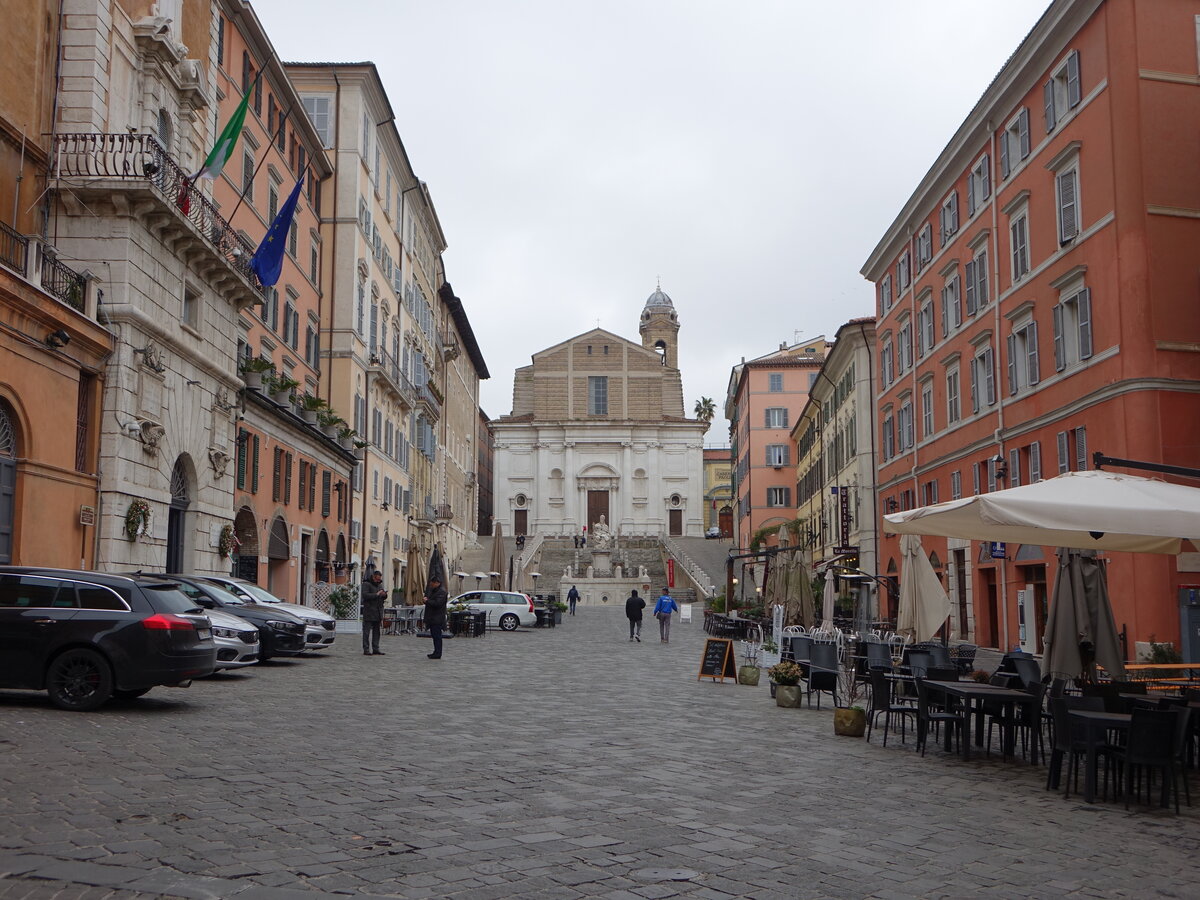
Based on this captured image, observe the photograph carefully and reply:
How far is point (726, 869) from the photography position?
647cm

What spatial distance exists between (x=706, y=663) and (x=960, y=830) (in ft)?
40.9

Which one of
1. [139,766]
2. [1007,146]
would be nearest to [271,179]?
[1007,146]

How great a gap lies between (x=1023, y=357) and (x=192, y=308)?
63.3ft

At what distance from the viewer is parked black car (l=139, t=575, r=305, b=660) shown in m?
19.8

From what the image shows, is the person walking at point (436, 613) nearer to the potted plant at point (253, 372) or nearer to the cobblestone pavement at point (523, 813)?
the potted plant at point (253, 372)

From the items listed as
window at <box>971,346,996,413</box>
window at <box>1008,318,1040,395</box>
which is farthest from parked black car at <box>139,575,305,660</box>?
window at <box>971,346,996,413</box>

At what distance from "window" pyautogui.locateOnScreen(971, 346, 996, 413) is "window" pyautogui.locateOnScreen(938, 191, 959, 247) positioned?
460 cm

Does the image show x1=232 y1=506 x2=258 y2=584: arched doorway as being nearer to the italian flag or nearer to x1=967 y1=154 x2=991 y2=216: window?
the italian flag

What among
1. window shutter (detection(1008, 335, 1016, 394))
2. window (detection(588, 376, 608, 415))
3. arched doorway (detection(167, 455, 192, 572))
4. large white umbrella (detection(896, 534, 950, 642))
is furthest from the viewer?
window (detection(588, 376, 608, 415))

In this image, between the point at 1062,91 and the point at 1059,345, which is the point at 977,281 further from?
the point at 1062,91

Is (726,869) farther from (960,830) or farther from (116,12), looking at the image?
(116,12)

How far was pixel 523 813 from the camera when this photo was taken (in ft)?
25.8

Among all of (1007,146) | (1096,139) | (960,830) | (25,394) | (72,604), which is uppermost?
(1007,146)

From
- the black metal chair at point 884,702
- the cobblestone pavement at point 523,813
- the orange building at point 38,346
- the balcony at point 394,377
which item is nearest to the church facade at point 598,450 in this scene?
the balcony at point 394,377
